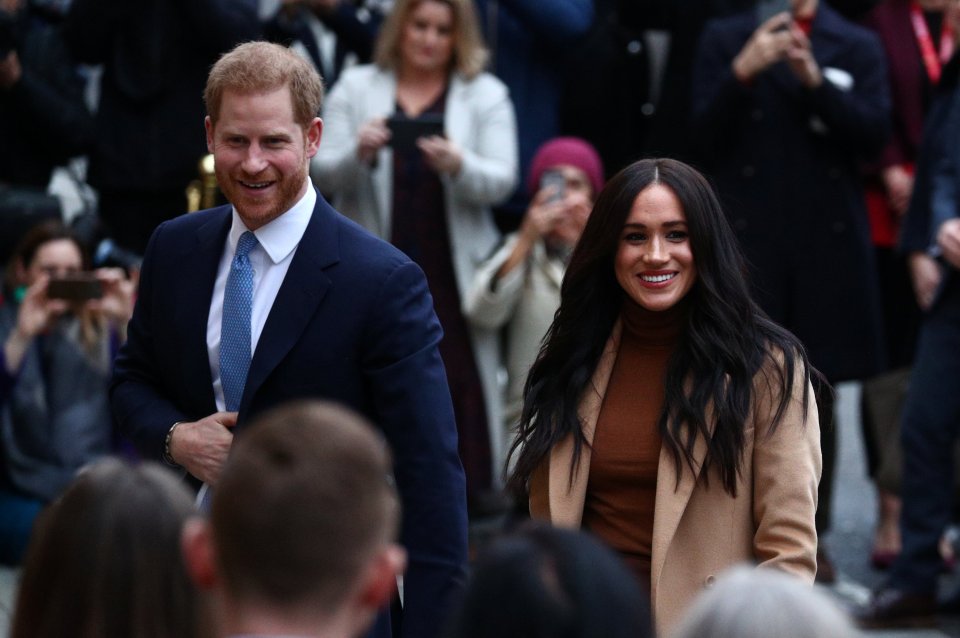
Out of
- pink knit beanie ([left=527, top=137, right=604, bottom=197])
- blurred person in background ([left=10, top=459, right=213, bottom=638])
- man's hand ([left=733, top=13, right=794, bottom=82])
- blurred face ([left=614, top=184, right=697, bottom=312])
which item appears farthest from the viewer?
pink knit beanie ([left=527, top=137, right=604, bottom=197])

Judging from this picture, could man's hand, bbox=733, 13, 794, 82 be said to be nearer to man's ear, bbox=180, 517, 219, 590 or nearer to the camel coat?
the camel coat

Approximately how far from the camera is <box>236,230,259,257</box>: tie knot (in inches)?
161

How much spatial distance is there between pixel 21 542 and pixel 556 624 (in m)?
5.18

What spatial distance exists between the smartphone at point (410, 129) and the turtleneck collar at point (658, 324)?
2.68 metres

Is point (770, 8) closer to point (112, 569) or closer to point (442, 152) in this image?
point (442, 152)

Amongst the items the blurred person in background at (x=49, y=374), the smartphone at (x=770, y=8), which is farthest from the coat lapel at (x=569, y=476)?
the smartphone at (x=770, y=8)

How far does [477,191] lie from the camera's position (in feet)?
23.9

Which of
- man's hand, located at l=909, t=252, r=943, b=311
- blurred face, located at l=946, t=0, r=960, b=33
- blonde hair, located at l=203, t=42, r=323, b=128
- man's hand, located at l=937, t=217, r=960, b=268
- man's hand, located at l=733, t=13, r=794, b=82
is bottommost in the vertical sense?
man's hand, located at l=909, t=252, r=943, b=311

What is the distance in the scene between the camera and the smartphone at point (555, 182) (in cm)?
728

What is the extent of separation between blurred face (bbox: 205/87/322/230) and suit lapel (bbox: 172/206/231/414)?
0.15 m

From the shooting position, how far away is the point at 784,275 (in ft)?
24.9

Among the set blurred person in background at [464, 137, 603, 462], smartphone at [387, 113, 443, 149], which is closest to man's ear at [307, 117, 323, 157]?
smartphone at [387, 113, 443, 149]

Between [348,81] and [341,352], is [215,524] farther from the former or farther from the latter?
[348,81]

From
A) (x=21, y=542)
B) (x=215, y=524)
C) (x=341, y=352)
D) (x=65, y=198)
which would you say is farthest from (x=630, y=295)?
(x=65, y=198)
